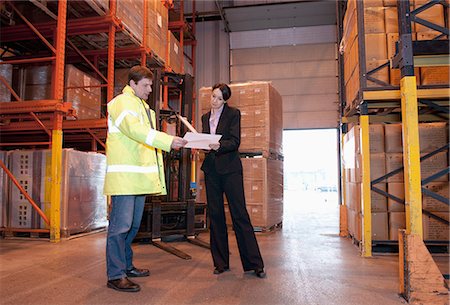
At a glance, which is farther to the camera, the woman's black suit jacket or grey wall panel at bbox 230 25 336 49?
grey wall panel at bbox 230 25 336 49

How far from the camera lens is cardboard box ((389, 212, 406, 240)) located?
4547mm

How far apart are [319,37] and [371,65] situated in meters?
9.86

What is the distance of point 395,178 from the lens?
4613mm

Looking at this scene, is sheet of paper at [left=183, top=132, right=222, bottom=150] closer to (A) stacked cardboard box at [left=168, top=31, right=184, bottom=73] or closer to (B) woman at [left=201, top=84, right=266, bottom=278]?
(B) woman at [left=201, top=84, right=266, bottom=278]

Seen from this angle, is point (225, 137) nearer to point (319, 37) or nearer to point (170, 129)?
point (170, 129)

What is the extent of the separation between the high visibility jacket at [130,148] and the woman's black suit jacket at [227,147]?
619 mm

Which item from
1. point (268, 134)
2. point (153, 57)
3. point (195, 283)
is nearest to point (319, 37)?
point (153, 57)

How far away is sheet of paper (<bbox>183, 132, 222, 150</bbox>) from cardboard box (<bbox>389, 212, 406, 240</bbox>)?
2.78 meters

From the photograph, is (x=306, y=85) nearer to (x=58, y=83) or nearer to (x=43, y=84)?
(x=43, y=84)

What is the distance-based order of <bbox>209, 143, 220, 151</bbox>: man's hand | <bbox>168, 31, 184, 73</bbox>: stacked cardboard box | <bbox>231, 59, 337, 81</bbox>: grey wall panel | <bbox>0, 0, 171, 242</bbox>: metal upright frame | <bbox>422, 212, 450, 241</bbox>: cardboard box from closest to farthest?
<bbox>209, 143, 220, 151</bbox>: man's hand, <bbox>422, 212, 450, 241</bbox>: cardboard box, <bbox>0, 0, 171, 242</bbox>: metal upright frame, <bbox>168, 31, 184, 73</bbox>: stacked cardboard box, <bbox>231, 59, 337, 81</bbox>: grey wall panel

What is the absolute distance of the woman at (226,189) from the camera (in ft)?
11.0

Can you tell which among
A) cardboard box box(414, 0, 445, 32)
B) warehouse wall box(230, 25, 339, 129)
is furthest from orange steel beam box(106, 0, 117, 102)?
warehouse wall box(230, 25, 339, 129)

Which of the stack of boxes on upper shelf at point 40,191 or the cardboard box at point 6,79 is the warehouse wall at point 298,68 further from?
the stack of boxes on upper shelf at point 40,191

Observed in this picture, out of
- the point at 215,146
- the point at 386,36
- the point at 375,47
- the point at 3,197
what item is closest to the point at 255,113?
the point at 375,47
